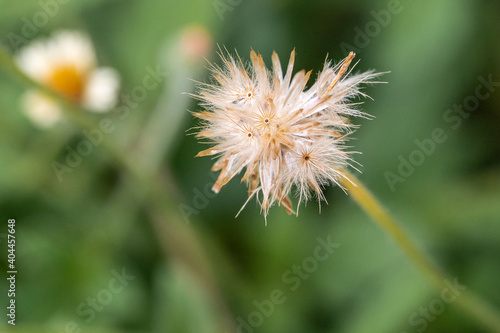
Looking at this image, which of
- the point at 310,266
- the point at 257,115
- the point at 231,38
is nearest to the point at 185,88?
the point at 231,38

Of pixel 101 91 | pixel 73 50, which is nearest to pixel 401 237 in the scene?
pixel 101 91

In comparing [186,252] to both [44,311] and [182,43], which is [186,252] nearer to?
[44,311]

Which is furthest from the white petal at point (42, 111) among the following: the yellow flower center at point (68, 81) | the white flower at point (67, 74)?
the yellow flower center at point (68, 81)

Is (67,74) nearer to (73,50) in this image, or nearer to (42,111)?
(73,50)

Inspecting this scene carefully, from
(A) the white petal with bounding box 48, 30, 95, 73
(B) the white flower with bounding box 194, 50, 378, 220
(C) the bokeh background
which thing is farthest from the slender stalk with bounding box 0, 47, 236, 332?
(B) the white flower with bounding box 194, 50, 378, 220

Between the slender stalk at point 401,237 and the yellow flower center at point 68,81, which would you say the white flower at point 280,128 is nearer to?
the slender stalk at point 401,237

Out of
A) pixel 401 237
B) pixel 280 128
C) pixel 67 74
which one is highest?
pixel 67 74
